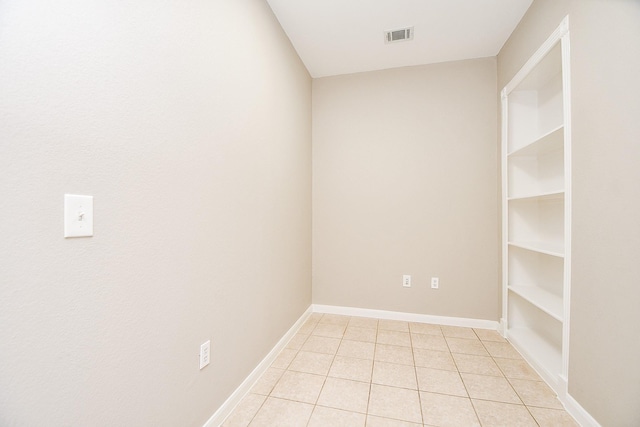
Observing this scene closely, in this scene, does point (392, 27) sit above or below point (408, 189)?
above

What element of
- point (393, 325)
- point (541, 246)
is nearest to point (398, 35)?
point (541, 246)

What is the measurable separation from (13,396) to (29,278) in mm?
273

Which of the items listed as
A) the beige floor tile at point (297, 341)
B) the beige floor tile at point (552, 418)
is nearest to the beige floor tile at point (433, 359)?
the beige floor tile at point (552, 418)

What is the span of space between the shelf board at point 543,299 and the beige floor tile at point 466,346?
53cm

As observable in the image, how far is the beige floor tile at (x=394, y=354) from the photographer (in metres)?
2.06

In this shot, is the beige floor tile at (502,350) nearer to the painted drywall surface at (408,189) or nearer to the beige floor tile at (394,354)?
the painted drywall surface at (408,189)

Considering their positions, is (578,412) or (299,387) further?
(299,387)

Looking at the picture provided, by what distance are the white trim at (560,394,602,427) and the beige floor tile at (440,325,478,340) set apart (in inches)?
34.3

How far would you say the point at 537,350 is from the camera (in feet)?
6.64

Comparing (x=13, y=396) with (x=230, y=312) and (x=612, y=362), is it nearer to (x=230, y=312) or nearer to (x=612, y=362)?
(x=230, y=312)

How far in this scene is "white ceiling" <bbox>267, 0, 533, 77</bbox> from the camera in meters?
1.98

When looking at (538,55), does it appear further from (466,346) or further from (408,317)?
(408,317)

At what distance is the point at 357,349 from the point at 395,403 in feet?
2.12

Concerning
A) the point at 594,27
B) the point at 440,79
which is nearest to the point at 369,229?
the point at 440,79
